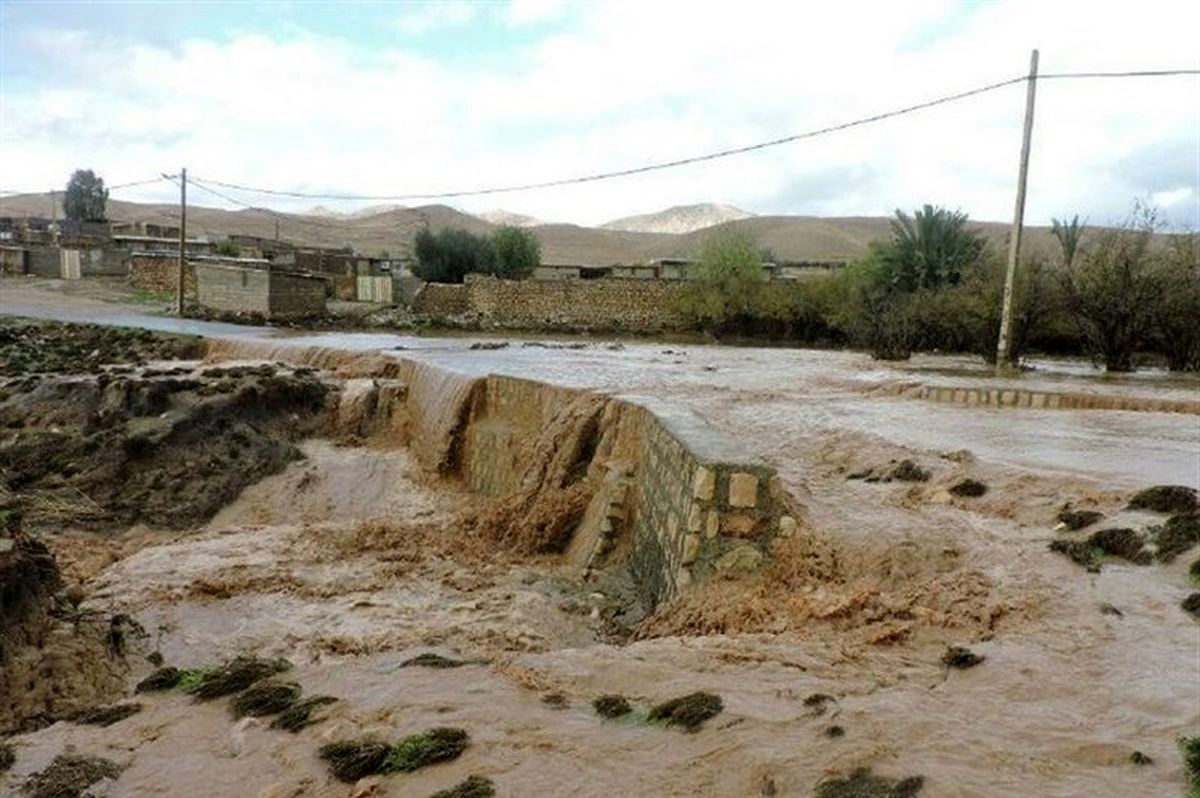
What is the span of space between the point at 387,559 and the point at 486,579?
4.90 feet

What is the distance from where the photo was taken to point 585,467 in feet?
33.4

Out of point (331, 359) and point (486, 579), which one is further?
point (331, 359)

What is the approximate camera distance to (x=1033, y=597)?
5.30m

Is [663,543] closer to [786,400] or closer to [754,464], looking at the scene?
[754,464]

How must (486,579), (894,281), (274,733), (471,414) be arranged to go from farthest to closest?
(894,281) → (471,414) → (486,579) → (274,733)

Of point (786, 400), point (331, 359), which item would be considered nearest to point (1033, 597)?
point (786, 400)

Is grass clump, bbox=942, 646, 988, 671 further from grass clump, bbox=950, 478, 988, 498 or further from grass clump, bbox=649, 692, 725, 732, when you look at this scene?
grass clump, bbox=950, 478, 988, 498

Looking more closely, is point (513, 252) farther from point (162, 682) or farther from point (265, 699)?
point (265, 699)

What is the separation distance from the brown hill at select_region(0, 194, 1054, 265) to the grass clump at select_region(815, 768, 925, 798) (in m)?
75.2

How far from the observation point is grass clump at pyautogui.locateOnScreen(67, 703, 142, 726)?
178 inches

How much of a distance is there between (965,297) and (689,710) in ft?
82.1

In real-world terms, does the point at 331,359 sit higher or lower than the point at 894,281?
lower

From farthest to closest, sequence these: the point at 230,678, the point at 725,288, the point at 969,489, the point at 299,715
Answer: the point at 725,288 < the point at 969,489 < the point at 230,678 < the point at 299,715

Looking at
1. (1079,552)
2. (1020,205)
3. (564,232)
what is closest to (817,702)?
(1079,552)
